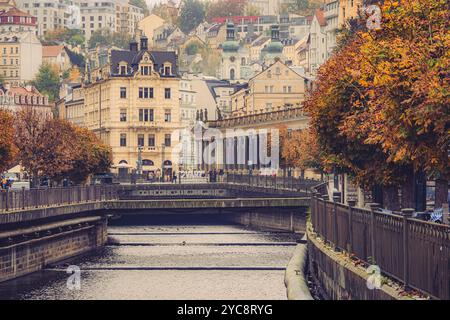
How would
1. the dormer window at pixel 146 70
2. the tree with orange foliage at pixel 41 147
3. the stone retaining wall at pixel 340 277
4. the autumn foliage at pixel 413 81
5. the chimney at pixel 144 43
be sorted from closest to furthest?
the stone retaining wall at pixel 340 277 < the autumn foliage at pixel 413 81 < the tree with orange foliage at pixel 41 147 < the dormer window at pixel 146 70 < the chimney at pixel 144 43

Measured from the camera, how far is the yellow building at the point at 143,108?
184 metres

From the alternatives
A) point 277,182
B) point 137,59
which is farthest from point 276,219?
point 137,59

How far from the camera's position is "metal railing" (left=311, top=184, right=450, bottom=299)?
82.7ft

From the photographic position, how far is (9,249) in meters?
57.5

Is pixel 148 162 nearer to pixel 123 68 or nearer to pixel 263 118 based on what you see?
pixel 123 68

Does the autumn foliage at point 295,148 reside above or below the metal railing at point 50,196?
above

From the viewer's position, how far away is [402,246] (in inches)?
1104

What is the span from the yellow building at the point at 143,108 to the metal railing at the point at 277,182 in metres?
57.0

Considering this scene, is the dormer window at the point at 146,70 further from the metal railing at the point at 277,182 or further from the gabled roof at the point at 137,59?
the metal railing at the point at 277,182

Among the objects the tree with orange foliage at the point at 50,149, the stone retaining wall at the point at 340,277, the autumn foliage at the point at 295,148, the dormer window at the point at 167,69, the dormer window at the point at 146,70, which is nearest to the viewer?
the stone retaining wall at the point at 340,277

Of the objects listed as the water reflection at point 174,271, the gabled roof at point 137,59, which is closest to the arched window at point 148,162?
the gabled roof at point 137,59

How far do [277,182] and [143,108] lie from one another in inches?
3050
